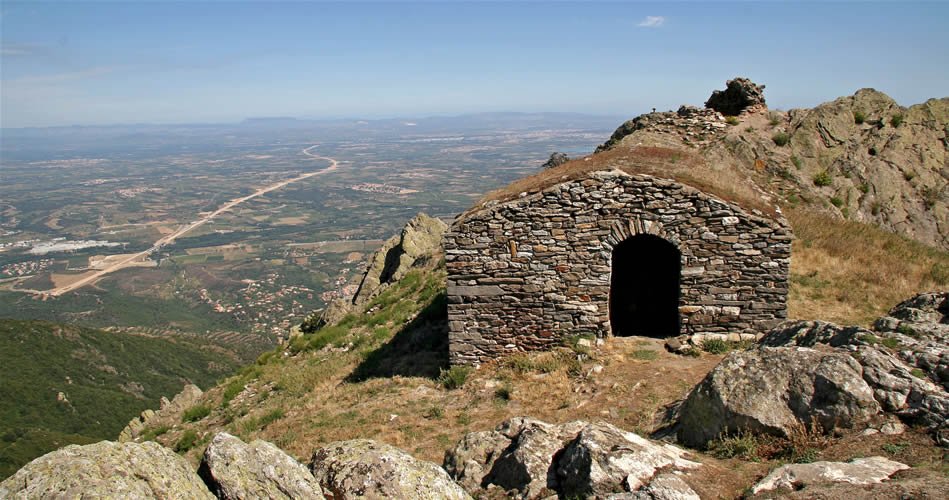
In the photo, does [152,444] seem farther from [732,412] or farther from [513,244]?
[513,244]

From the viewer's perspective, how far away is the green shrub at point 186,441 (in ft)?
40.5

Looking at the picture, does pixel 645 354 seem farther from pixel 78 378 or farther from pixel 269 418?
pixel 78 378

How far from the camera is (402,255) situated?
24.9 meters

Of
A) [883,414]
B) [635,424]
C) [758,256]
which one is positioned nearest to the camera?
[883,414]

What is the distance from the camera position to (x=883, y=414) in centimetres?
589

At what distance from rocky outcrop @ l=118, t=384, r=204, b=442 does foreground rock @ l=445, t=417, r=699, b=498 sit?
454 inches

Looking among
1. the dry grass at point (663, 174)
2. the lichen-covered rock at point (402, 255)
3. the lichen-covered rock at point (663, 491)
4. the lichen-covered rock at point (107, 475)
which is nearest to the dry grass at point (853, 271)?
the dry grass at point (663, 174)

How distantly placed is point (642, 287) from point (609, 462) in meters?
9.18

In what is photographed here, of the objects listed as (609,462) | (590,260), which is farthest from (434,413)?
(609,462)

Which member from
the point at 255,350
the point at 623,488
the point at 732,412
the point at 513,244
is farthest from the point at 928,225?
the point at 255,350

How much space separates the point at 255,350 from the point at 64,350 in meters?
24.3

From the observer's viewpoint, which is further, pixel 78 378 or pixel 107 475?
pixel 78 378

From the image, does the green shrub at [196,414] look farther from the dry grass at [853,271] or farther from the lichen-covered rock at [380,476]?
the dry grass at [853,271]

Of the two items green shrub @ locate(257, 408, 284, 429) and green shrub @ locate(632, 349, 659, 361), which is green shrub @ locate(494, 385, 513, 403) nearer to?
green shrub @ locate(632, 349, 659, 361)
